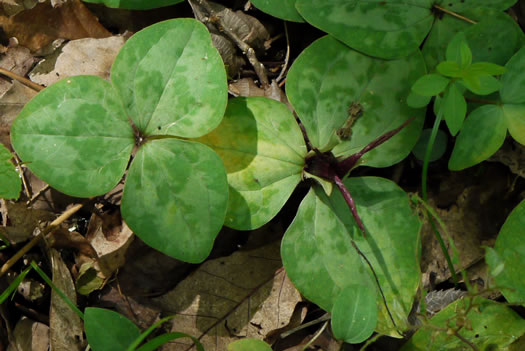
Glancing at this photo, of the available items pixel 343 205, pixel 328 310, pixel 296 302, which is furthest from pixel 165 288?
pixel 343 205

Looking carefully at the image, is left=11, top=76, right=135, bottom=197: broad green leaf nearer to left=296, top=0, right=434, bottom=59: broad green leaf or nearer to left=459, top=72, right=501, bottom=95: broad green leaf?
left=296, top=0, right=434, bottom=59: broad green leaf

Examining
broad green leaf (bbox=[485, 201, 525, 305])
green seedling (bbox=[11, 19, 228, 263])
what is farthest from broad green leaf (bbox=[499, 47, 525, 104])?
green seedling (bbox=[11, 19, 228, 263])

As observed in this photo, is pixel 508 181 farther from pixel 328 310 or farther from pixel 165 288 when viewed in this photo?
pixel 165 288

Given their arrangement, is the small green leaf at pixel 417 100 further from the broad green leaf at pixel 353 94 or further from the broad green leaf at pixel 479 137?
the broad green leaf at pixel 479 137

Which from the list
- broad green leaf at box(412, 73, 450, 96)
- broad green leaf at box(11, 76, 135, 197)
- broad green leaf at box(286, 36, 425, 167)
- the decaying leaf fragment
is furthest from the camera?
the decaying leaf fragment

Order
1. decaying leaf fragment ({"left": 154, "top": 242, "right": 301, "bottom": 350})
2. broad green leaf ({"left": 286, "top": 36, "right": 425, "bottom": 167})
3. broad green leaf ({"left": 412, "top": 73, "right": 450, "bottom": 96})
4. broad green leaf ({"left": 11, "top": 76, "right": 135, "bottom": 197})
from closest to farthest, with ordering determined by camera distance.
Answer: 1. broad green leaf ({"left": 11, "top": 76, "right": 135, "bottom": 197})
2. broad green leaf ({"left": 412, "top": 73, "right": 450, "bottom": 96})
3. broad green leaf ({"left": 286, "top": 36, "right": 425, "bottom": 167})
4. decaying leaf fragment ({"left": 154, "top": 242, "right": 301, "bottom": 350})

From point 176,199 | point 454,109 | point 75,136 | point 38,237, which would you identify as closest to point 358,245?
point 454,109

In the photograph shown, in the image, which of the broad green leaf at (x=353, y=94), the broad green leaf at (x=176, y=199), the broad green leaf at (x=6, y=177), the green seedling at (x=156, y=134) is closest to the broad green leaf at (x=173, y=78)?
the green seedling at (x=156, y=134)
